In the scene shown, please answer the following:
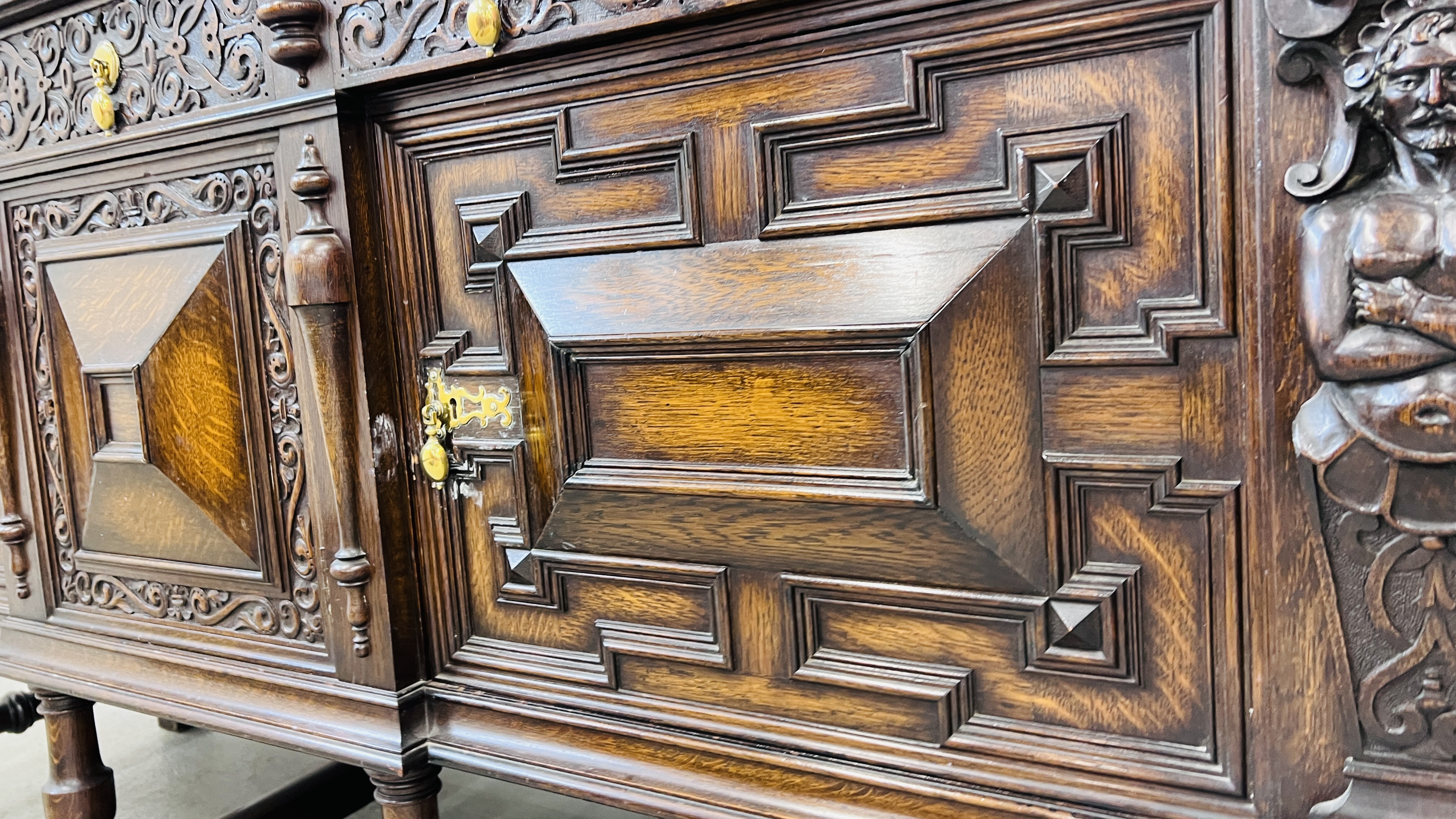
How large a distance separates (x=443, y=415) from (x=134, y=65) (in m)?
0.59

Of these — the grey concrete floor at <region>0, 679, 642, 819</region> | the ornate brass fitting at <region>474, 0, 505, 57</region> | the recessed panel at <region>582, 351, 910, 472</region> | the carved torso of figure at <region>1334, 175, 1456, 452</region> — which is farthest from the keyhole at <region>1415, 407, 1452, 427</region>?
the grey concrete floor at <region>0, 679, 642, 819</region>

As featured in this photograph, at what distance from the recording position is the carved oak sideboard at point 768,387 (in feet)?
2.34

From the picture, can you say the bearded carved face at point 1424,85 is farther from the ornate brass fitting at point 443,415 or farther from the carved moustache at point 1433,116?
the ornate brass fitting at point 443,415

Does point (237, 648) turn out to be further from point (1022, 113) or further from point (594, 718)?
point (1022, 113)

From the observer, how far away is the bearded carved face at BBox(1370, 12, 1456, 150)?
64 cm

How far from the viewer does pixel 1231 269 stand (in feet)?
2.43

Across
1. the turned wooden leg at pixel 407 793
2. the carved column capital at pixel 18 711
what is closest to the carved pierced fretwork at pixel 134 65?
the turned wooden leg at pixel 407 793

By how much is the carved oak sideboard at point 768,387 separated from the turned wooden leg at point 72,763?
152 millimetres

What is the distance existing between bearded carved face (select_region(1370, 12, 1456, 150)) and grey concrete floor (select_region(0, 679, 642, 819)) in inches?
56.7

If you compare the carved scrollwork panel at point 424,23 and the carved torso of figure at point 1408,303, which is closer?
the carved torso of figure at point 1408,303

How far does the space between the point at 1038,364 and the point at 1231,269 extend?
15 cm

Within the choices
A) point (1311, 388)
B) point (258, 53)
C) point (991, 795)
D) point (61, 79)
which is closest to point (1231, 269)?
point (1311, 388)

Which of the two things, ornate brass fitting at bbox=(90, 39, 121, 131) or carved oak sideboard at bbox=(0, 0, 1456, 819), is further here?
ornate brass fitting at bbox=(90, 39, 121, 131)

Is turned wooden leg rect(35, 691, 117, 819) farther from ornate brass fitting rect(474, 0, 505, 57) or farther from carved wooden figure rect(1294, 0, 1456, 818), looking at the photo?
carved wooden figure rect(1294, 0, 1456, 818)
